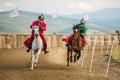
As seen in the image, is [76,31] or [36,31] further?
[76,31]

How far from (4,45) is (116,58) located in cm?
1272

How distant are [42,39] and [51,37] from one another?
728 inches

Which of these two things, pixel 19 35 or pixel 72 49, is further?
pixel 19 35

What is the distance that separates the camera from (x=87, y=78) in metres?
17.2

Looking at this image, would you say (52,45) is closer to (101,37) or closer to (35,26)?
(101,37)

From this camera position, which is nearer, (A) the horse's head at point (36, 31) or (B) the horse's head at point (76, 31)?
(A) the horse's head at point (36, 31)

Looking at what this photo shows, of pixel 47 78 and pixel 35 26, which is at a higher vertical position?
pixel 35 26

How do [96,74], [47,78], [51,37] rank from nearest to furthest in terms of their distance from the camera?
[47,78]
[96,74]
[51,37]

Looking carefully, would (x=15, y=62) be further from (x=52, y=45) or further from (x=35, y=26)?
(x=52, y=45)

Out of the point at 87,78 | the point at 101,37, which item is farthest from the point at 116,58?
the point at 101,37

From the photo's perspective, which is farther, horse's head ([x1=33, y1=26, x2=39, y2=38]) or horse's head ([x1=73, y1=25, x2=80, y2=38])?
horse's head ([x1=73, y1=25, x2=80, y2=38])

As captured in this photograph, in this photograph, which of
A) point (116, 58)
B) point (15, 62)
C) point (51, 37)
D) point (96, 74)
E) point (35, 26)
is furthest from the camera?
point (51, 37)

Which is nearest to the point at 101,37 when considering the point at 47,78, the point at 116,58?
the point at 116,58

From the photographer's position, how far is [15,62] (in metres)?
24.2
